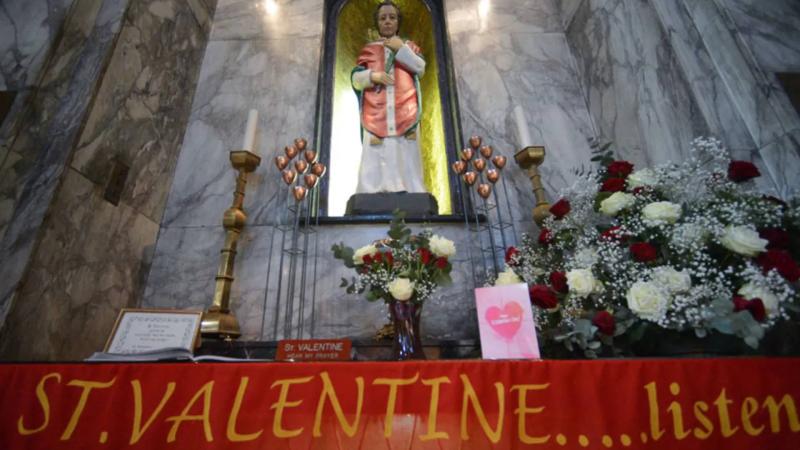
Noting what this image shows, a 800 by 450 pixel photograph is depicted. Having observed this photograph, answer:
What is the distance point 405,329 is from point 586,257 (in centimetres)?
76

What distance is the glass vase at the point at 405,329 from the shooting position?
5.38ft

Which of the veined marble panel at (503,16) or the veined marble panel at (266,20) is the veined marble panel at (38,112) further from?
the veined marble panel at (503,16)

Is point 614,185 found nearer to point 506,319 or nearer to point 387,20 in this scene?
point 506,319

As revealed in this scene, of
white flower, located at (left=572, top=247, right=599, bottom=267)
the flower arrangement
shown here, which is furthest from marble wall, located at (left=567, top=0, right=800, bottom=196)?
white flower, located at (left=572, top=247, right=599, bottom=267)

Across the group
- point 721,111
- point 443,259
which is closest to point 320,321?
point 443,259

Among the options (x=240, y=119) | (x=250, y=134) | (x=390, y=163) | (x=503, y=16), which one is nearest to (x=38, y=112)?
Answer: (x=250, y=134)

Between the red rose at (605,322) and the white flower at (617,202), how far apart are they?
0.45 m

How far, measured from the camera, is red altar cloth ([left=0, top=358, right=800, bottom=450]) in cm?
98

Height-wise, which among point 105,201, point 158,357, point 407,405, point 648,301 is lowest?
point 407,405

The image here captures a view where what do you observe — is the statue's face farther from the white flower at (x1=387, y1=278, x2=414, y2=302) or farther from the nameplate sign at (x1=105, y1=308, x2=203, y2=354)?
the nameplate sign at (x1=105, y1=308, x2=203, y2=354)

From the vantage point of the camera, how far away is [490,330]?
1.37 meters

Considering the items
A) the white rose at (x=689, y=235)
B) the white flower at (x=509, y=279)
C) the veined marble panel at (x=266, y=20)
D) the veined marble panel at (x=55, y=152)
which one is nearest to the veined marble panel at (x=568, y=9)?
the veined marble panel at (x=266, y=20)

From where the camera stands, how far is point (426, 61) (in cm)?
382

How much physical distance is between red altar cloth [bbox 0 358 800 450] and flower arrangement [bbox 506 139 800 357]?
0.83 ft
